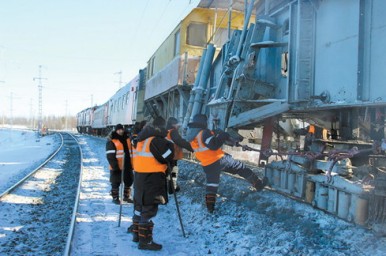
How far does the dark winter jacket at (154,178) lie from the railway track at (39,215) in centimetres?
115

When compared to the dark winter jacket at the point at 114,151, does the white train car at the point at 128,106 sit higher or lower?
higher

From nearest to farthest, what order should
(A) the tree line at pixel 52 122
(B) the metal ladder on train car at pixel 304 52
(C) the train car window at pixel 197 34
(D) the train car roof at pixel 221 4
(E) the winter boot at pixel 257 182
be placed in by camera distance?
1. (B) the metal ladder on train car at pixel 304 52
2. (E) the winter boot at pixel 257 182
3. (D) the train car roof at pixel 221 4
4. (C) the train car window at pixel 197 34
5. (A) the tree line at pixel 52 122

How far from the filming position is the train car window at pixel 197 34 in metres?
12.1

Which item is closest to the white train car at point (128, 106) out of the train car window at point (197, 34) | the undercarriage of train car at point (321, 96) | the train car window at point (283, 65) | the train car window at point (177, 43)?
the train car window at point (177, 43)

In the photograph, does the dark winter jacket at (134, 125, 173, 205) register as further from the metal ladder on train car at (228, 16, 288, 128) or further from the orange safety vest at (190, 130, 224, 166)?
the metal ladder on train car at (228, 16, 288, 128)

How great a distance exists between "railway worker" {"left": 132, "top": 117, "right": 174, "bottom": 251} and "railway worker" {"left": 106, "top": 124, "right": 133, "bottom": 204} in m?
2.40

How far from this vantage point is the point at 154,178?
511 cm

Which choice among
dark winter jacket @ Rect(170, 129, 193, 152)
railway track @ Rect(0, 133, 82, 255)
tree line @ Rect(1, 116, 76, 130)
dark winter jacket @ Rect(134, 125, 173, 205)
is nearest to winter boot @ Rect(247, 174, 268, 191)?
dark winter jacket @ Rect(170, 129, 193, 152)

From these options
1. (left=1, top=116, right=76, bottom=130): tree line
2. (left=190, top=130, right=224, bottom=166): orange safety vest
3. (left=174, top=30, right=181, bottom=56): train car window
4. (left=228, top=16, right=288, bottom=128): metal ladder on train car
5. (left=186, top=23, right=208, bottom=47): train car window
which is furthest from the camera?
(left=1, top=116, right=76, bottom=130): tree line

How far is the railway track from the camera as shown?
5.12 meters

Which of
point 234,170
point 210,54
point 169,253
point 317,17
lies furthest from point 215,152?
point 210,54

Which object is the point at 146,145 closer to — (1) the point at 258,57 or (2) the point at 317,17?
(2) the point at 317,17

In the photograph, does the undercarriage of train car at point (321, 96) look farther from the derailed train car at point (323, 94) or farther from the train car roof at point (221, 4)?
the train car roof at point (221, 4)

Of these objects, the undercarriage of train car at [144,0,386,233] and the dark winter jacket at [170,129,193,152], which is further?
the dark winter jacket at [170,129,193,152]
